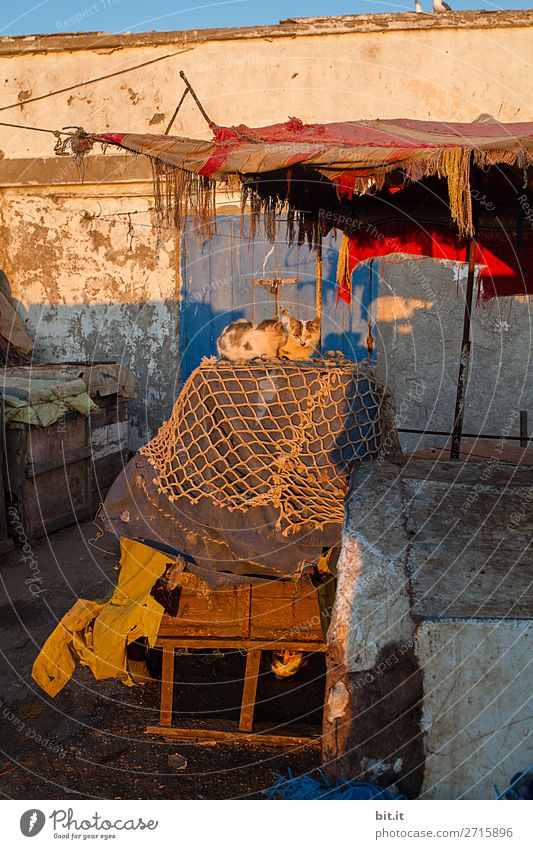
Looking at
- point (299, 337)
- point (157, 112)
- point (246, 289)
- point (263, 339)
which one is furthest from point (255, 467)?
point (157, 112)

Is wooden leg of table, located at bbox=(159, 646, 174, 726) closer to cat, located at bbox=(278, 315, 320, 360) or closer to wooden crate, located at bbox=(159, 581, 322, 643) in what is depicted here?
wooden crate, located at bbox=(159, 581, 322, 643)

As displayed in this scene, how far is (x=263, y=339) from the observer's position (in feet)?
17.3

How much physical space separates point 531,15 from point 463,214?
219 inches

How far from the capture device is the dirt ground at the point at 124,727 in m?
3.29

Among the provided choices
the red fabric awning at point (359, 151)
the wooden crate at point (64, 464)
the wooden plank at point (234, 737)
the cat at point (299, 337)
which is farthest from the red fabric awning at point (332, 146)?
the wooden crate at point (64, 464)

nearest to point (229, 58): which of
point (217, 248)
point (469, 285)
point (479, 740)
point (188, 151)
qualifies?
point (217, 248)

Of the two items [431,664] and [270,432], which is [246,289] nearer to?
[270,432]

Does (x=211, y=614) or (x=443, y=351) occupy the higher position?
(x=443, y=351)

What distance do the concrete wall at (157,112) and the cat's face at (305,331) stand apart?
Result: 9.03 feet

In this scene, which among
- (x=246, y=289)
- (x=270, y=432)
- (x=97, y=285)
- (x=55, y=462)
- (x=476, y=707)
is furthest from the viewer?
(x=97, y=285)

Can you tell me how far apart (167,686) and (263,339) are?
2555 millimetres

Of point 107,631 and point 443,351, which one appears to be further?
point 443,351

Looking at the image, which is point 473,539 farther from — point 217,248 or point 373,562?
point 217,248

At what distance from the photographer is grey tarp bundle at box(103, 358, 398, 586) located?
136 inches
